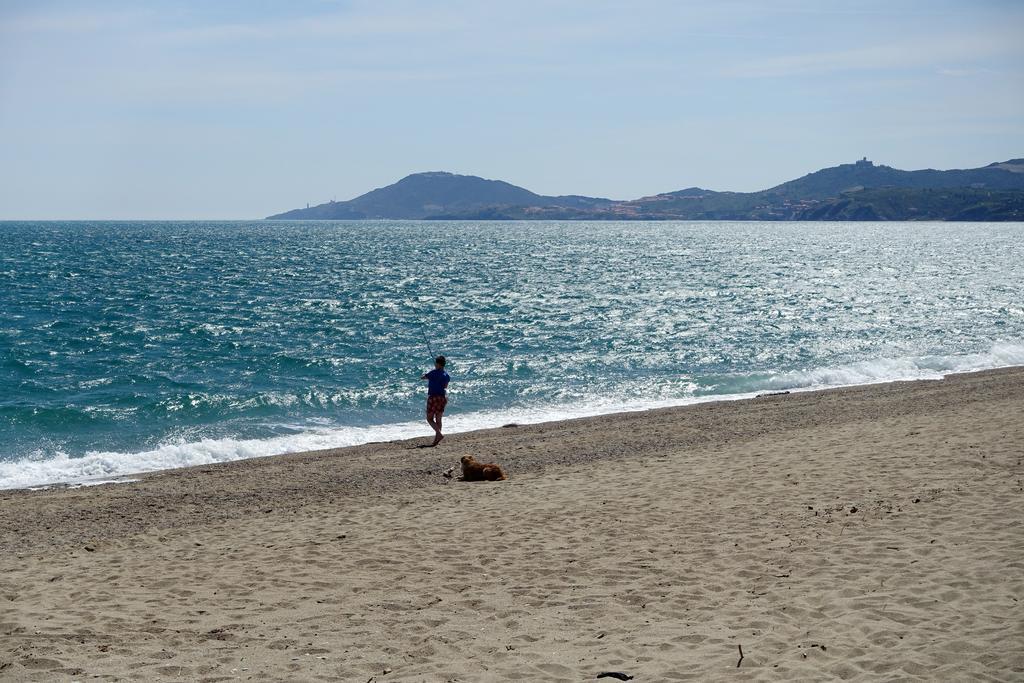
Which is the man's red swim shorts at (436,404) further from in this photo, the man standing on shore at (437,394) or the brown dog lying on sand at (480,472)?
the brown dog lying on sand at (480,472)

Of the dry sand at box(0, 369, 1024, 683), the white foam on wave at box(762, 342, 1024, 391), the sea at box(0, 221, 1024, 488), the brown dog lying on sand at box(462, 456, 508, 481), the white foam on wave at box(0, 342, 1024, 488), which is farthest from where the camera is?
the white foam on wave at box(762, 342, 1024, 391)

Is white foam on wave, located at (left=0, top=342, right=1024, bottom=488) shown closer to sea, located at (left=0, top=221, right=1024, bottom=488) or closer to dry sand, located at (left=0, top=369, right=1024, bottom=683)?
sea, located at (left=0, top=221, right=1024, bottom=488)

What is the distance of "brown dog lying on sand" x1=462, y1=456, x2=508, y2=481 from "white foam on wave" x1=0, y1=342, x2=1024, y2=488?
224 inches

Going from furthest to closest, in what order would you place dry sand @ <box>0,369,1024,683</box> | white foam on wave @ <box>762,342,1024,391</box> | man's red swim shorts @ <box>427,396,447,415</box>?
white foam on wave @ <box>762,342,1024,391</box>
man's red swim shorts @ <box>427,396,447,415</box>
dry sand @ <box>0,369,1024,683</box>

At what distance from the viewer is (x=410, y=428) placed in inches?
814

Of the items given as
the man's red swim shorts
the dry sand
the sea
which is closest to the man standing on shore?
the man's red swim shorts

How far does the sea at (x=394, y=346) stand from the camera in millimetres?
20531

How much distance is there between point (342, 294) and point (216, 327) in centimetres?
1271

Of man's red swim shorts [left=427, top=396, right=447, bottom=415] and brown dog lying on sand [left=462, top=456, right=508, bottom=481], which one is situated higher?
man's red swim shorts [left=427, top=396, right=447, bottom=415]

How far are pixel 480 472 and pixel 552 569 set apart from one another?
15.2ft

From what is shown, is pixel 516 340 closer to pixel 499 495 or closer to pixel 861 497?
pixel 499 495

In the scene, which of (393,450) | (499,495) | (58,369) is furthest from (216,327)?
(499,495)

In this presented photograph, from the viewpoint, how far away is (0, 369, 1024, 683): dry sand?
22.7 feet

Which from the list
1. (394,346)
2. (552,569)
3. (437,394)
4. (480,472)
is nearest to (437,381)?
(437,394)
